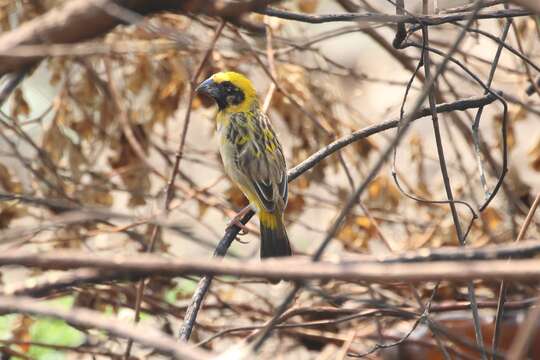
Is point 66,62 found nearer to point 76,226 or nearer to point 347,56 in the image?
point 76,226

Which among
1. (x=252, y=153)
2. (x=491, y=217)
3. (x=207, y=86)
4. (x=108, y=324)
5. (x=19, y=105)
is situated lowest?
(x=108, y=324)

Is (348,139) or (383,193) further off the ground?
(383,193)

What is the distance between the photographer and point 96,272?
4.50 feet

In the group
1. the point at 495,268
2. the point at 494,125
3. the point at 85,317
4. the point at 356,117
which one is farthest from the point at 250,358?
the point at 356,117

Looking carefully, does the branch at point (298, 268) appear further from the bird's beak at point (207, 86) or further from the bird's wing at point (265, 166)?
the bird's beak at point (207, 86)

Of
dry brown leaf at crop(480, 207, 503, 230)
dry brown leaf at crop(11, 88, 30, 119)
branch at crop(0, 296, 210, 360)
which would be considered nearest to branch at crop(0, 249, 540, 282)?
branch at crop(0, 296, 210, 360)

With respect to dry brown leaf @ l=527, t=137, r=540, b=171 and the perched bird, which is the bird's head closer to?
the perched bird

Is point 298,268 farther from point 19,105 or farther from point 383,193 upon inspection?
point 383,193

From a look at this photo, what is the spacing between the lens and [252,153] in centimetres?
477

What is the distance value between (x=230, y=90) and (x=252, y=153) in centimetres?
45

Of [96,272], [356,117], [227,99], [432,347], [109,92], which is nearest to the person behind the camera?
[96,272]

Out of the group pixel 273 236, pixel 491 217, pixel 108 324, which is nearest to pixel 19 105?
pixel 273 236

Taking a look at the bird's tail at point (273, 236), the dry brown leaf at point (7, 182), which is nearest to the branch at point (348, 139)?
the bird's tail at point (273, 236)

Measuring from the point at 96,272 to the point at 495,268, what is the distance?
0.60m
